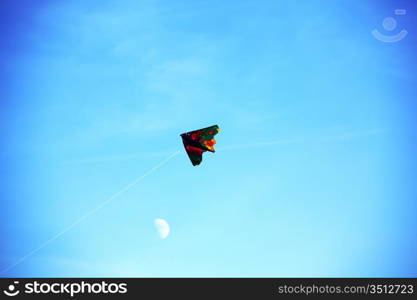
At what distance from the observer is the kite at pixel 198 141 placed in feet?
96.3

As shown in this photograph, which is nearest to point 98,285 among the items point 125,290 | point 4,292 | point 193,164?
point 125,290

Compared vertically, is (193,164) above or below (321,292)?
above

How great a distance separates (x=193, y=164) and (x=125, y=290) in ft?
36.8

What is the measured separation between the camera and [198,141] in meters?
29.5

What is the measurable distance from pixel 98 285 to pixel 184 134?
1271cm

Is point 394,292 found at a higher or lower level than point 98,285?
lower

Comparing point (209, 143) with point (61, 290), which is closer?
point (61, 290)

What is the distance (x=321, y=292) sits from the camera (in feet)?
73.6

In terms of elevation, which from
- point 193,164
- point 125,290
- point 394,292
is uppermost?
point 193,164

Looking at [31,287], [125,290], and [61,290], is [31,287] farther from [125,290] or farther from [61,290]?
[125,290]

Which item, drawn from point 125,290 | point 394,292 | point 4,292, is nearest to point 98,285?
point 125,290

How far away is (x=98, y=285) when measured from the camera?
23406 millimetres

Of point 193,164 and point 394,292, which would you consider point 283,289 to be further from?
point 193,164

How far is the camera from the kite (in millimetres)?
29359
